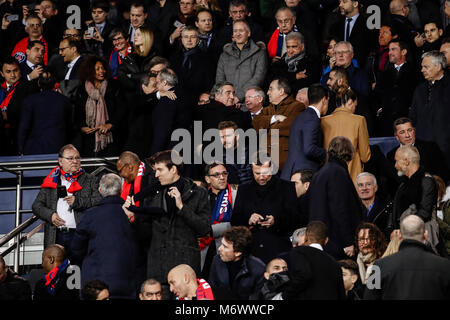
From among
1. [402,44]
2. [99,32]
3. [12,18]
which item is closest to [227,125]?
[402,44]

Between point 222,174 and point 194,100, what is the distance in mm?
1851

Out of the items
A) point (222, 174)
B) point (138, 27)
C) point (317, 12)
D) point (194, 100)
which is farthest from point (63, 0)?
point (222, 174)

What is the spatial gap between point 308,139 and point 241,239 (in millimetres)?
2218

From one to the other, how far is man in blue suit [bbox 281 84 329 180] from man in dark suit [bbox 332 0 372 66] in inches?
109

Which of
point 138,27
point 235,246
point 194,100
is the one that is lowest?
point 235,246

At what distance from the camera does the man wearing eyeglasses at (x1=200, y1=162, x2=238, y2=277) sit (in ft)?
36.9

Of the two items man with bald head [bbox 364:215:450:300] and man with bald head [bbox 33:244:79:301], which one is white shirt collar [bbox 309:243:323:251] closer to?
man with bald head [bbox 364:215:450:300]

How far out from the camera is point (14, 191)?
14.2 m

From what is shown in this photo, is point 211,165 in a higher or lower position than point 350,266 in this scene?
higher

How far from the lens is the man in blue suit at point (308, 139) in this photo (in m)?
12.2

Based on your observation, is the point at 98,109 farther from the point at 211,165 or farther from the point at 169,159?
the point at 169,159

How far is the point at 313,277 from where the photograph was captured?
9273 millimetres

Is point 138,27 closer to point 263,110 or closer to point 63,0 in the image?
point 63,0

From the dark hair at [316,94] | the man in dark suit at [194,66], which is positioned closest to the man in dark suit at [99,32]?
the man in dark suit at [194,66]
